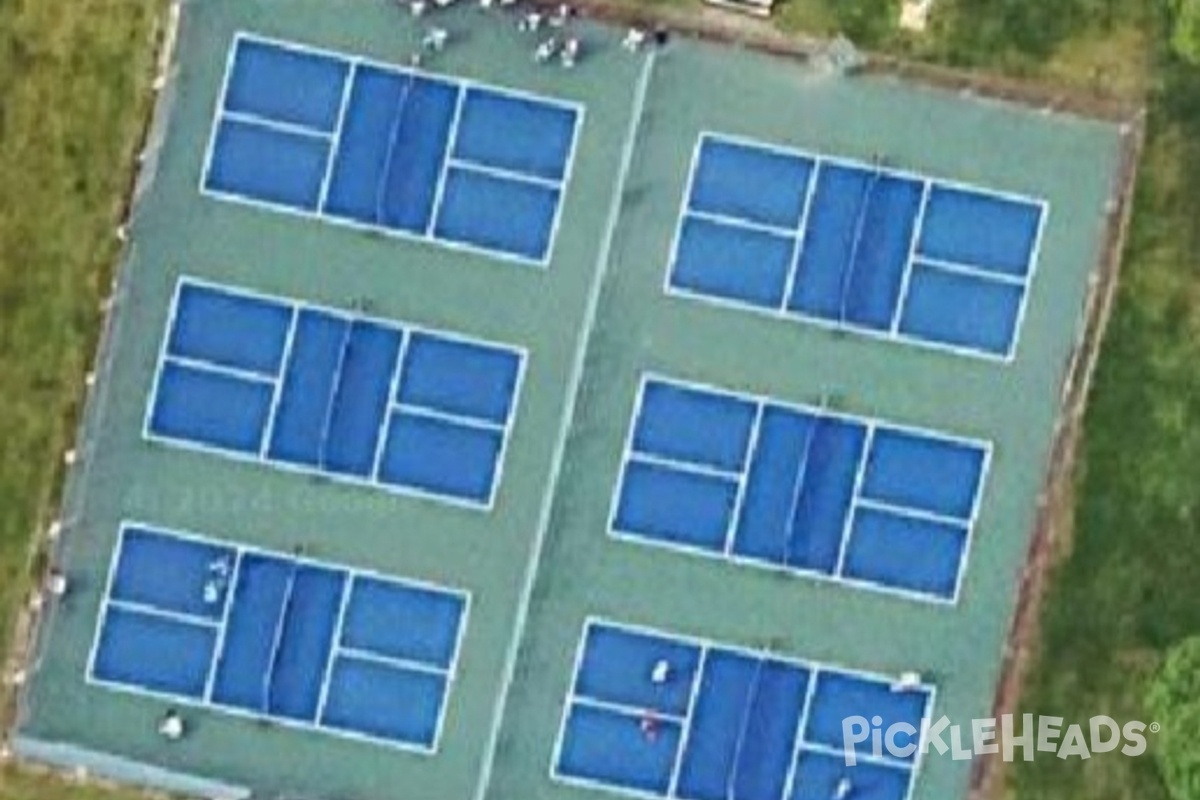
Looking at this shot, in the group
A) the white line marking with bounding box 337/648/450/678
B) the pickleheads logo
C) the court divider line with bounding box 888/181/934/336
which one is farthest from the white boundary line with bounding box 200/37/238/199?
the pickleheads logo

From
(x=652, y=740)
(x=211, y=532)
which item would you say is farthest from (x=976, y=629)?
(x=211, y=532)

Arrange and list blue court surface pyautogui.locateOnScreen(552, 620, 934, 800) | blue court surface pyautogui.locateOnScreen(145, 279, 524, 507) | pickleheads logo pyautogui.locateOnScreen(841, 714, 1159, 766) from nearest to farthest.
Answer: blue court surface pyautogui.locateOnScreen(552, 620, 934, 800), blue court surface pyautogui.locateOnScreen(145, 279, 524, 507), pickleheads logo pyautogui.locateOnScreen(841, 714, 1159, 766)

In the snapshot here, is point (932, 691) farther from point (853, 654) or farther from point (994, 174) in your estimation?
point (994, 174)

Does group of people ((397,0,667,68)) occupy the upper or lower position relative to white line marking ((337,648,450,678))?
upper

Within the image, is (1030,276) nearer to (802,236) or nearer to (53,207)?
(802,236)

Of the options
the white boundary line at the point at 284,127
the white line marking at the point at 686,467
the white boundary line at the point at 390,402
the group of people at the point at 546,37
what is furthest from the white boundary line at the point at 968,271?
the white boundary line at the point at 284,127

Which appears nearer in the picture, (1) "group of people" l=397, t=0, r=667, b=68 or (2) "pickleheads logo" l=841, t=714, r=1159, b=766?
(1) "group of people" l=397, t=0, r=667, b=68

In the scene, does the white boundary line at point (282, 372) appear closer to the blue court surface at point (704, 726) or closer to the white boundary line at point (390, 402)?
the white boundary line at point (390, 402)

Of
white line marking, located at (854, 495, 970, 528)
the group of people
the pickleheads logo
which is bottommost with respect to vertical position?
the pickleheads logo

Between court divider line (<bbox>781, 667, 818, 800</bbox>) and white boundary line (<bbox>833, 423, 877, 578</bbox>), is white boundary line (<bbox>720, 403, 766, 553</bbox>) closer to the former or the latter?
white boundary line (<bbox>833, 423, 877, 578</bbox>)
